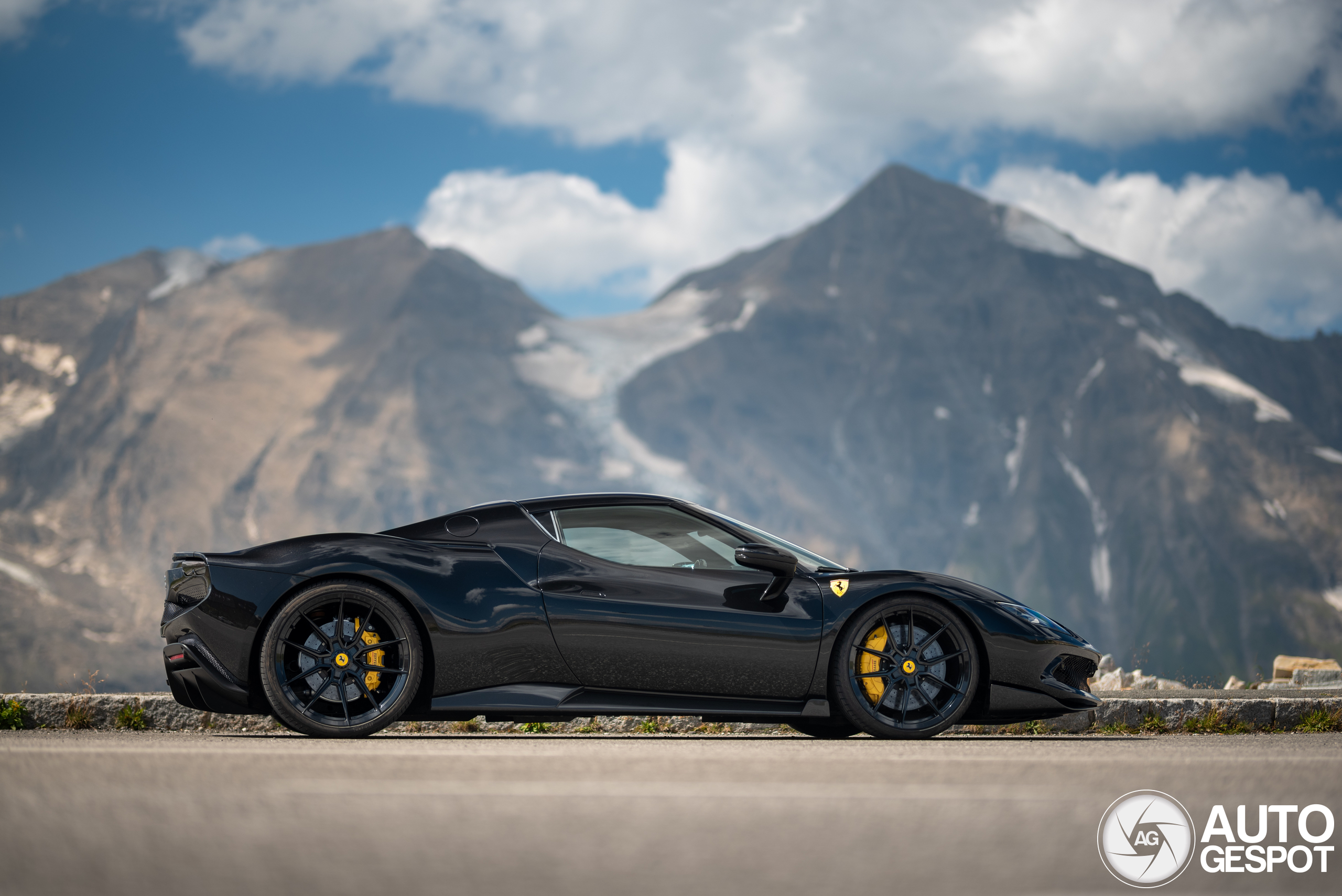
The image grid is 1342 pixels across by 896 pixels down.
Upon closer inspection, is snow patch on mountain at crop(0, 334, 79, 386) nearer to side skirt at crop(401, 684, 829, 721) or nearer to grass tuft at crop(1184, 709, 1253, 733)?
side skirt at crop(401, 684, 829, 721)

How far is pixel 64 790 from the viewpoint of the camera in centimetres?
367

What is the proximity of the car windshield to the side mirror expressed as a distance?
17cm

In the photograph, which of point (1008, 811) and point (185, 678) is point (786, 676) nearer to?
point (1008, 811)

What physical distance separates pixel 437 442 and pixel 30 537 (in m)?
45.6

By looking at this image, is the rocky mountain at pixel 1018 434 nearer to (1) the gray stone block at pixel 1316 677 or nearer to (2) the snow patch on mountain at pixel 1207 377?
(2) the snow patch on mountain at pixel 1207 377

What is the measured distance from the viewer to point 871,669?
219 inches

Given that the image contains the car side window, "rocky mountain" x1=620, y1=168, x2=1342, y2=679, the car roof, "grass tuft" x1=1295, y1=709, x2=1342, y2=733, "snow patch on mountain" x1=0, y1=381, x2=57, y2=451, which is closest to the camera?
the car side window

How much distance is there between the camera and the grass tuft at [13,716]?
6.50 meters

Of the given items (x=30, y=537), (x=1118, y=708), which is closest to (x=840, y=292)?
(x=30, y=537)

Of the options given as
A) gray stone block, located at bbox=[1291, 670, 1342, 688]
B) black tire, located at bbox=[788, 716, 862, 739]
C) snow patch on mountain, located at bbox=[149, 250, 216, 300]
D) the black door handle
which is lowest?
gray stone block, located at bbox=[1291, 670, 1342, 688]

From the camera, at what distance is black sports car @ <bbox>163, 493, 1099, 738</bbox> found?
5.39m

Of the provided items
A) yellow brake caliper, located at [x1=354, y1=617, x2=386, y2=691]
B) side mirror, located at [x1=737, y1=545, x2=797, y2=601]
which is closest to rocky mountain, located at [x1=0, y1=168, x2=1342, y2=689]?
yellow brake caliper, located at [x1=354, y1=617, x2=386, y2=691]

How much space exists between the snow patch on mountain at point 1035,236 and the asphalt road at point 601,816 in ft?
609

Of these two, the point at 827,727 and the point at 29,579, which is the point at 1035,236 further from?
the point at 827,727
